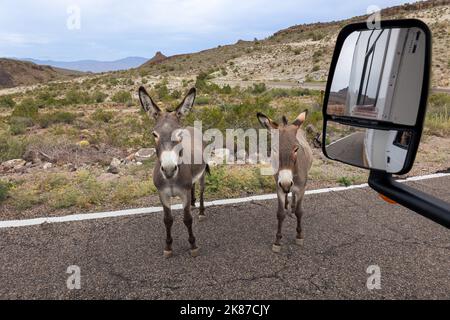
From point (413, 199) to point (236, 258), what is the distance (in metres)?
2.73

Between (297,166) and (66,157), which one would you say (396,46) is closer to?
(297,166)

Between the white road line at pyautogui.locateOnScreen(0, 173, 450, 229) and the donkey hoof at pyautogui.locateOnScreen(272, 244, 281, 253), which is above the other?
the white road line at pyautogui.locateOnScreen(0, 173, 450, 229)

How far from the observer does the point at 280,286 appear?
3551 mm

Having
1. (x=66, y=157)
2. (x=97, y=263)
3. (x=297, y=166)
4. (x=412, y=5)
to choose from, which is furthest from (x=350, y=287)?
(x=412, y=5)

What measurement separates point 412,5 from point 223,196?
79.4m

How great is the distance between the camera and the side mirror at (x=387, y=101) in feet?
5.91

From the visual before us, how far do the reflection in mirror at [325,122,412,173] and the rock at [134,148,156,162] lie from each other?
698 cm

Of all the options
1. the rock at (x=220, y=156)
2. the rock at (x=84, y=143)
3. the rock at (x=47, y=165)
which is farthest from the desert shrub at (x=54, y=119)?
the rock at (x=220, y=156)

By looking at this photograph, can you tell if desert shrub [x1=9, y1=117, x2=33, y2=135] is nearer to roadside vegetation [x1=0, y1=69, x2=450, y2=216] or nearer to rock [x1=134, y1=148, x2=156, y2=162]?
roadside vegetation [x1=0, y1=69, x2=450, y2=216]

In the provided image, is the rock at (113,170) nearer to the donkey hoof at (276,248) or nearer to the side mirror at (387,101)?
the donkey hoof at (276,248)

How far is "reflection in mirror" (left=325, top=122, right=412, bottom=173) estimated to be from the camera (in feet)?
6.66

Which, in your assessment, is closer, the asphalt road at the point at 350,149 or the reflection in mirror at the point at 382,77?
the reflection in mirror at the point at 382,77

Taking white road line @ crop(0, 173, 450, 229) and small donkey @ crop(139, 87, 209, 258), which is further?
white road line @ crop(0, 173, 450, 229)

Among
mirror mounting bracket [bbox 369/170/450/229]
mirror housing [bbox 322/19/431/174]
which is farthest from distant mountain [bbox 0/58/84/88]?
mirror mounting bracket [bbox 369/170/450/229]
